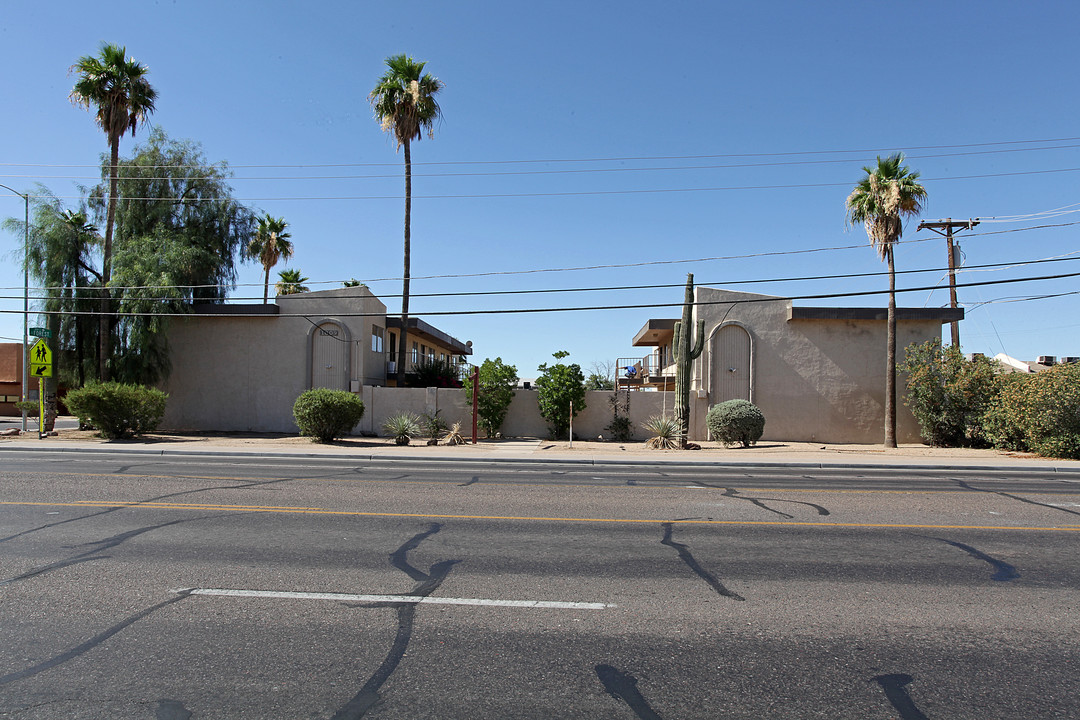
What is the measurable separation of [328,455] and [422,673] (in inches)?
621

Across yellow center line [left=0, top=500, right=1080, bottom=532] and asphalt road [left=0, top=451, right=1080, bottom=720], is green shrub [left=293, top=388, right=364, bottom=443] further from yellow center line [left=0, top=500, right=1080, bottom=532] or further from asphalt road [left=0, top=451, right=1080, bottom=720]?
yellow center line [left=0, top=500, right=1080, bottom=532]

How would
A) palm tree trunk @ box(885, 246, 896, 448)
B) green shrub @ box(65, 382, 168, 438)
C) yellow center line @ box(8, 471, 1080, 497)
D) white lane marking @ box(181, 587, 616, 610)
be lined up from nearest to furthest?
white lane marking @ box(181, 587, 616, 610)
yellow center line @ box(8, 471, 1080, 497)
green shrub @ box(65, 382, 168, 438)
palm tree trunk @ box(885, 246, 896, 448)

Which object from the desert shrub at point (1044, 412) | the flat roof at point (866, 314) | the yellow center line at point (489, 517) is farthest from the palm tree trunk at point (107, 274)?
the desert shrub at point (1044, 412)

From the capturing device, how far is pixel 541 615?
5.11 metres

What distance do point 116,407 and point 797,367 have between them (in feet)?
80.7

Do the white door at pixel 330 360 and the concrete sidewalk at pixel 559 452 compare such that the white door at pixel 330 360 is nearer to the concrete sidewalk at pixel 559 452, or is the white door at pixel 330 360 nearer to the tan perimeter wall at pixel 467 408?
the tan perimeter wall at pixel 467 408

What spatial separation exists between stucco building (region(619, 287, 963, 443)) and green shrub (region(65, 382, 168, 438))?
20.0 m

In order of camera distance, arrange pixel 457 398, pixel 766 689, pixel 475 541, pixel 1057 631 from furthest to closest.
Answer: pixel 457 398 → pixel 475 541 → pixel 1057 631 → pixel 766 689

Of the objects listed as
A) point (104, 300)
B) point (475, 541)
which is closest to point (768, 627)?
point (475, 541)

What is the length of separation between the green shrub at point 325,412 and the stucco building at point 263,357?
3324 mm

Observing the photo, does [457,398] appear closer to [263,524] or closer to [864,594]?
[263,524]

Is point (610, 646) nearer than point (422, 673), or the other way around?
point (422, 673)

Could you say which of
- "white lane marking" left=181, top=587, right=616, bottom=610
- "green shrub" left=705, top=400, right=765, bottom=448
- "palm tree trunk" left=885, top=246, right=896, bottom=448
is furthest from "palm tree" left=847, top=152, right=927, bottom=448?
"white lane marking" left=181, top=587, right=616, bottom=610

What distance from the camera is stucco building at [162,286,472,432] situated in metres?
27.1
